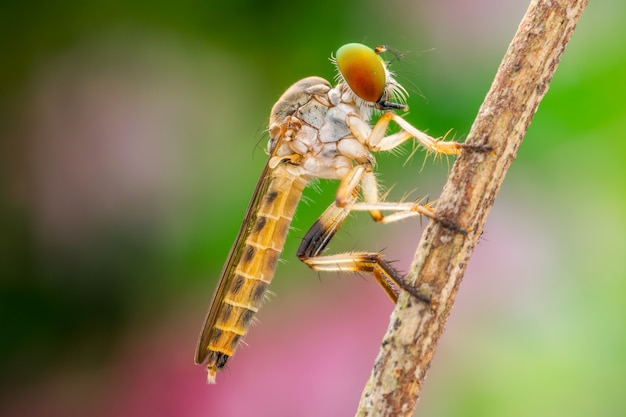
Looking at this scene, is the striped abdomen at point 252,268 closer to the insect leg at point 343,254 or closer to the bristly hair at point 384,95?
the insect leg at point 343,254

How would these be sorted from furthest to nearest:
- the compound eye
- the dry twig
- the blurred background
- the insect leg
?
the blurred background → the compound eye → the insect leg → the dry twig

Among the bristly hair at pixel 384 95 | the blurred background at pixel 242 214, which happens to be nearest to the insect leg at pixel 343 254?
the bristly hair at pixel 384 95

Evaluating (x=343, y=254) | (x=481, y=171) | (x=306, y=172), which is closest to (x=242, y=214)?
(x=306, y=172)

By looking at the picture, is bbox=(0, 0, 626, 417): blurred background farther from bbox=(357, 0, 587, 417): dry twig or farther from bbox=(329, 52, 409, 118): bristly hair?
bbox=(357, 0, 587, 417): dry twig

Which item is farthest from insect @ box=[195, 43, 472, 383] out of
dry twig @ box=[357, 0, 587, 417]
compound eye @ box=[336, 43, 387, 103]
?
dry twig @ box=[357, 0, 587, 417]

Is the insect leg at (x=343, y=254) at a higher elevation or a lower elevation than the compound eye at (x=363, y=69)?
lower

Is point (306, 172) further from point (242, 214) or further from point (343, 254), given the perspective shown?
point (242, 214)

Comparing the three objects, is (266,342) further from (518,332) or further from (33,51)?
(33,51)
